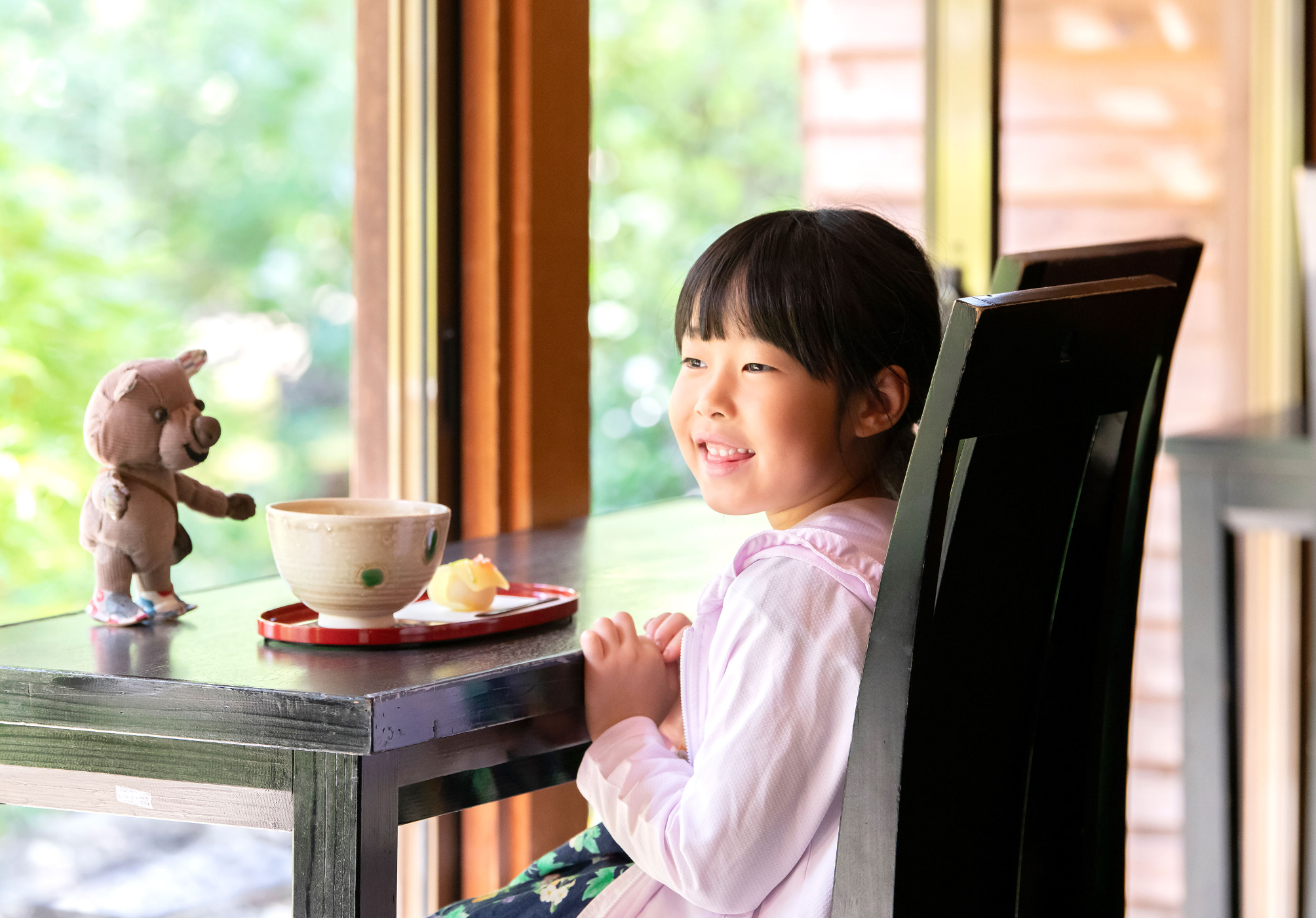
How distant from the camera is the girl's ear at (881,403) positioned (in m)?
1.01

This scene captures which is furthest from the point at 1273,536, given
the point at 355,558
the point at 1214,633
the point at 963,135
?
the point at 355,558

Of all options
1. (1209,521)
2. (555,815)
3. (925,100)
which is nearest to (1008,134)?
(925,100)

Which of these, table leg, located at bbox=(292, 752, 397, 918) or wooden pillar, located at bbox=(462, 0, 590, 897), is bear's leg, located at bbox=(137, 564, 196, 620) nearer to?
table leg, located at bbox=(292, 752, 397, 918)

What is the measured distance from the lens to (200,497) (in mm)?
998

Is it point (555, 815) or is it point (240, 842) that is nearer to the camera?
point (240, 842)

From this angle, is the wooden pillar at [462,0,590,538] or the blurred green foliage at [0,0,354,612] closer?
the blurred green foliage at [0,0,354,612]

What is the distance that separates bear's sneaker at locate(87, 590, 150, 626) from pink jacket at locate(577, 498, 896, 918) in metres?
0.33

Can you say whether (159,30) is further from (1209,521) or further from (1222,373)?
(1222,373)

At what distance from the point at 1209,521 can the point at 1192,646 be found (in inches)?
8.6

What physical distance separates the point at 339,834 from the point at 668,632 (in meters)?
0.31

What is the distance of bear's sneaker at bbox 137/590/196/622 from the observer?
3.17ft

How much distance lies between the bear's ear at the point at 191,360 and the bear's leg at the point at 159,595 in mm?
140

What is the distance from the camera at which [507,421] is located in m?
1.71

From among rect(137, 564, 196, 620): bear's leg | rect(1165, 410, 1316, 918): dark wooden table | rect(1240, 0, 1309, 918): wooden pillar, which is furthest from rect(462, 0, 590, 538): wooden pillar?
rect(1240, 0, 1309, 918): wooden pillar
